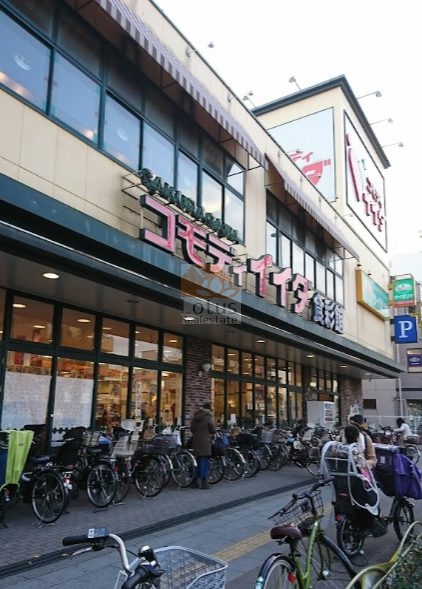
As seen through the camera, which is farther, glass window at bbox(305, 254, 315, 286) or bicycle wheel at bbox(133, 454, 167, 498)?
glass window at bbox(305, 254, 315, 286)

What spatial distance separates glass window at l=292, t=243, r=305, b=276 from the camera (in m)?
17.4

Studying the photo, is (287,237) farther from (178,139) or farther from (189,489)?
(189,489)

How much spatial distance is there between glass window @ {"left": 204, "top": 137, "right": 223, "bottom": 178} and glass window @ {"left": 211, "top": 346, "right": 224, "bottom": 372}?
486cm

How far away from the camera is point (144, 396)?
12.0 metres

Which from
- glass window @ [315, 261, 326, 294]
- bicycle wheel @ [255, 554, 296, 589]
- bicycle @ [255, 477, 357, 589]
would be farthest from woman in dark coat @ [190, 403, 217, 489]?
glass window @ [315, 261, 326, 294]

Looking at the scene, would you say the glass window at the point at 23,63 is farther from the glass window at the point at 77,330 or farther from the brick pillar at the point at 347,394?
the brick pillar at the point at 347,394

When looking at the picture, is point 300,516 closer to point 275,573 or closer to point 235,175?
point 275,573

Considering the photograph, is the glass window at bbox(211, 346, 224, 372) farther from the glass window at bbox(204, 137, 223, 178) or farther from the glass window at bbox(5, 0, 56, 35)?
the glass window at bbox(5, 0, 56, 35)

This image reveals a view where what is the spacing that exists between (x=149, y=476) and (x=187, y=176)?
6.85 m

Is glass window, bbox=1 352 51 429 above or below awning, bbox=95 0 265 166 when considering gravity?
below

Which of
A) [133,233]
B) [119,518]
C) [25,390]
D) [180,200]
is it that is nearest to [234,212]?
[180,200]

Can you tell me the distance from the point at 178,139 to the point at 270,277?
4532mm

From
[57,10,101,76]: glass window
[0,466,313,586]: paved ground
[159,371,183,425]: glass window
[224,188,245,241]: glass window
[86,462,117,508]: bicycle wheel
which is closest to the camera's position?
[0,466,313,586]: paved ground

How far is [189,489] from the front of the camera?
9.84 meters
